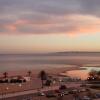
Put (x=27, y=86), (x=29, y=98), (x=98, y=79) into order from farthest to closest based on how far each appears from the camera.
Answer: (x=98, y=79) → (x=27, y=86) → (x=29, y=98)

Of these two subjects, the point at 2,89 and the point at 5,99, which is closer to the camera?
the point at 5,99

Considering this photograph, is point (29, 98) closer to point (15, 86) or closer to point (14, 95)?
point (14, 95)

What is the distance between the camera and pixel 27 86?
1286 inches

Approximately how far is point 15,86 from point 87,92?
5970mm

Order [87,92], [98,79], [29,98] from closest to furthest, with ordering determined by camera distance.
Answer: [29,98] → [87,92] → [98,79]

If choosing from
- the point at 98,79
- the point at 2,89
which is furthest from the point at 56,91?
the point at 98,79

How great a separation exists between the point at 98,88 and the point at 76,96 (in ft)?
22.8

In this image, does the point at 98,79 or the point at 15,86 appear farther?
the point at 98,79

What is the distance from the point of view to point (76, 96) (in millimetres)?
27266

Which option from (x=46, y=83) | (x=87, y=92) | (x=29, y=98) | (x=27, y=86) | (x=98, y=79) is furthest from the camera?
(x=98, y=79)

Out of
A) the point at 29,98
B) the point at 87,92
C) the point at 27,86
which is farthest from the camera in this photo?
the point at 27,86

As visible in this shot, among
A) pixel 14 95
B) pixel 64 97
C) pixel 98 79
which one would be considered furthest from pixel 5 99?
pixel 98 79

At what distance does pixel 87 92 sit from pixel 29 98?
543 cm

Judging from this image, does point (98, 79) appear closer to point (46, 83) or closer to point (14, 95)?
point (46, 83)
